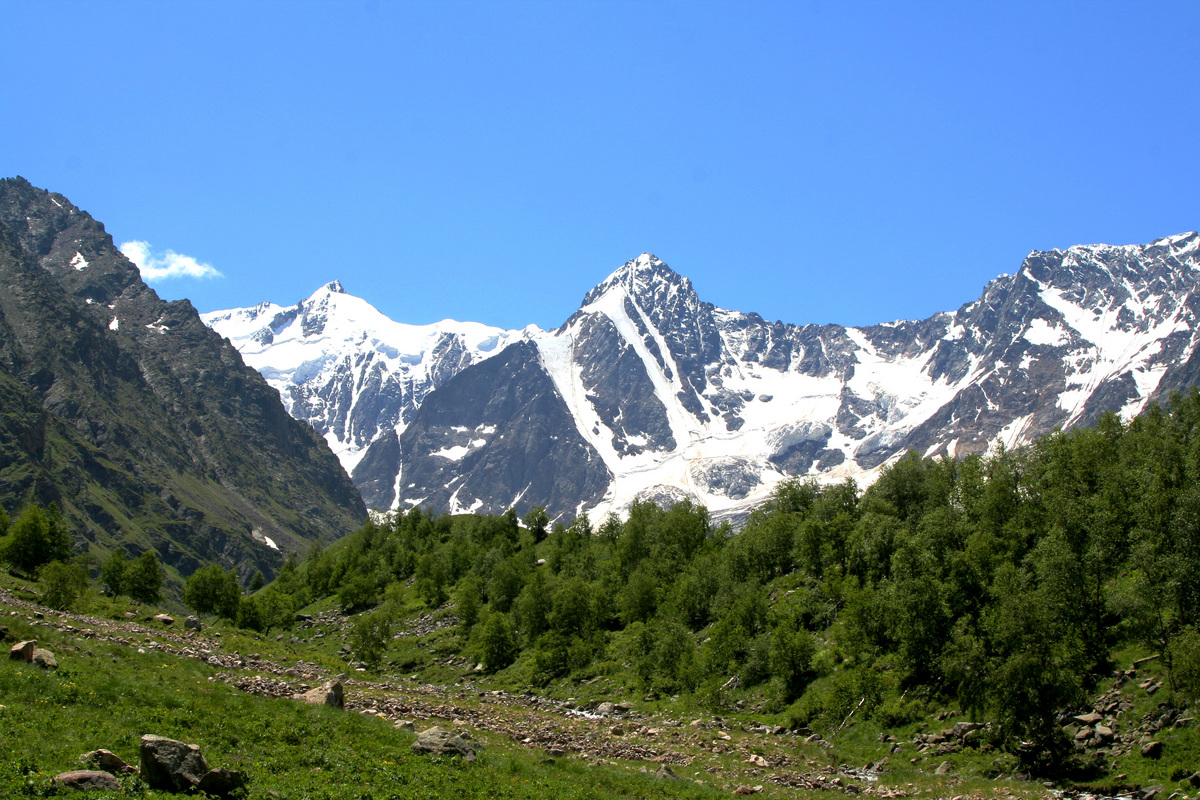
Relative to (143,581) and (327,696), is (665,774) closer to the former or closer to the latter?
(327,696)

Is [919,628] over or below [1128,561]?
below

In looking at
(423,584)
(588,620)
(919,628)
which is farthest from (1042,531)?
(423,584)

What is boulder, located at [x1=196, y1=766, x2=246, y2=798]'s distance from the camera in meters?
20.2

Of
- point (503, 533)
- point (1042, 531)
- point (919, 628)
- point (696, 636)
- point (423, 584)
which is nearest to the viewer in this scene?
point (919, 628)

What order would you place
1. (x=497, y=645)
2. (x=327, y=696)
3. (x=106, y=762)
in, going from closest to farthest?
(x=106, y=762) < (x=327, y=696) < (x=497, y=645)

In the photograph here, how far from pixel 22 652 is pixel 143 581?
8359 centimetres

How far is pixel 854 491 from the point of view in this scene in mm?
99812

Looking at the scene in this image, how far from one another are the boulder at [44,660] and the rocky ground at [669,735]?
6650mm

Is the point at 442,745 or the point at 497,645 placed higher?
the point at 442,745

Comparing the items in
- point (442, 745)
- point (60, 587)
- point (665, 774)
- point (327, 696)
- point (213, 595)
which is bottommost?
point (665, 774)

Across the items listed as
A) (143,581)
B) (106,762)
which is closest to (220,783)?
(106,762)

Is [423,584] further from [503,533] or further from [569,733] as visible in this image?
[569,733]

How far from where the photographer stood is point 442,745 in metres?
29.9

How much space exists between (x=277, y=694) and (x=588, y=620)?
59.5 meters
